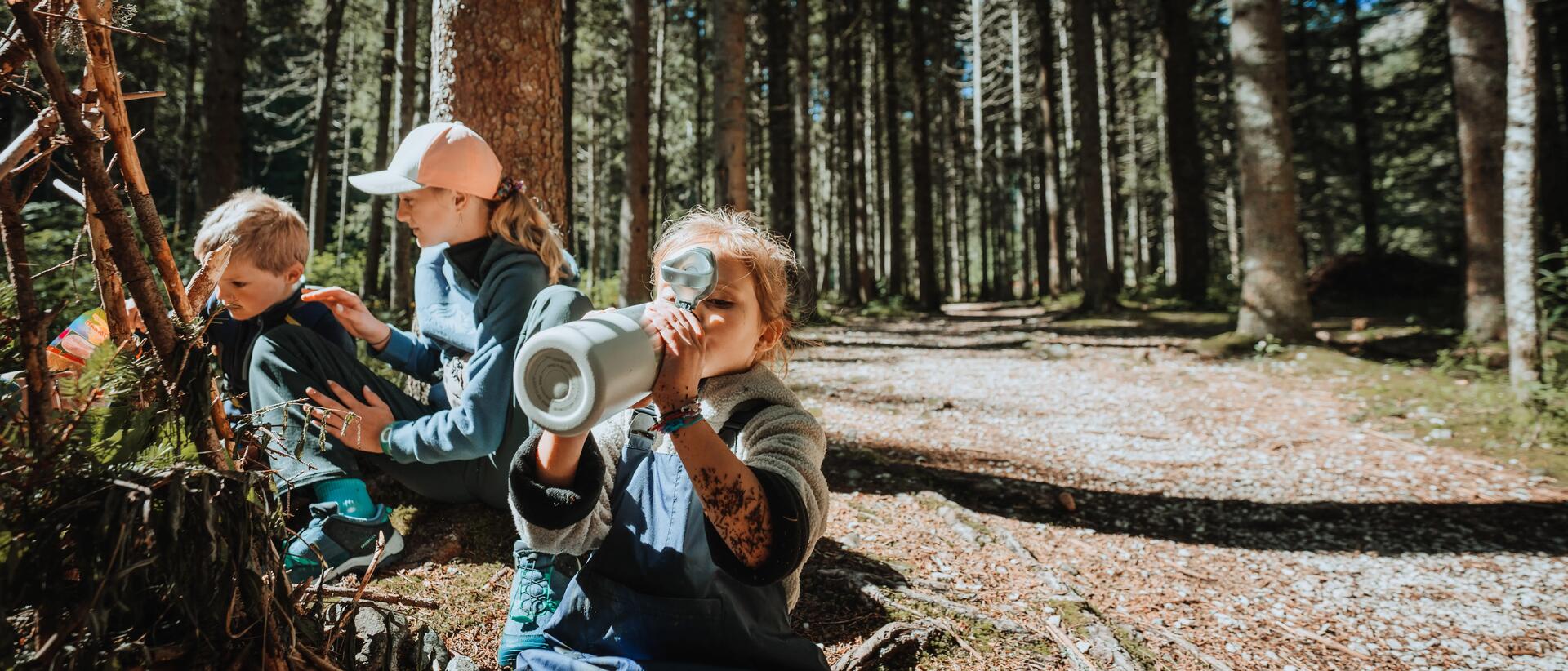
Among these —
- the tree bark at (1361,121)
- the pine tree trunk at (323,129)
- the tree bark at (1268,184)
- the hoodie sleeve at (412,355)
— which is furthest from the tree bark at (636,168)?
the tree bark at (1361,121)

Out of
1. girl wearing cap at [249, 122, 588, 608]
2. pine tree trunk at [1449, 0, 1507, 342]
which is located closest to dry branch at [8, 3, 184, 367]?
girl wearing cap at [249, 122, 588, 608]

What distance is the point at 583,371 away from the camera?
1281mm

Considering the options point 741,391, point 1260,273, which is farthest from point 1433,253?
point 741,391

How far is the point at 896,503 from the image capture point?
4211 mm

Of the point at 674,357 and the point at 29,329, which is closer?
the point at 29,329

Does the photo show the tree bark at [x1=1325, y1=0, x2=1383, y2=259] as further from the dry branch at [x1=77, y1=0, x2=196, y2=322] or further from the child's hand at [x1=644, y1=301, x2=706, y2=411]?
the dry branch at [x1=77, y1=0, x2=196, y2=322]

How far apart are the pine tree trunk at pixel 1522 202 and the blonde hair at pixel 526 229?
6758 mm

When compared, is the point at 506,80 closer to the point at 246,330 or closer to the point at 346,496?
the point at 246,330

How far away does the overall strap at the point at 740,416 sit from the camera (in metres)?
1.84

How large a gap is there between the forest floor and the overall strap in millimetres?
1163

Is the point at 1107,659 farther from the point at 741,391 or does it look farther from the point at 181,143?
the point at 181,143

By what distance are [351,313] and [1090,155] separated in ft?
44.5

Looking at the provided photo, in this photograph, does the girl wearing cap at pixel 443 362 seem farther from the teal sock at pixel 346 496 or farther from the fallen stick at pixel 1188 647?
the fallen stick at pixel 1188 647

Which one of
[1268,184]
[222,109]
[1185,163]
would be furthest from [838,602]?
[1185,163]
